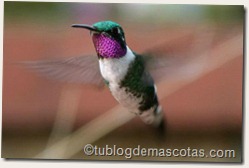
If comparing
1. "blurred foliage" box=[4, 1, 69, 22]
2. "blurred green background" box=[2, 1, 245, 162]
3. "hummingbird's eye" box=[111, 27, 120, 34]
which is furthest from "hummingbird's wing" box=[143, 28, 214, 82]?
"blurred foliage" box=[4, 1, 69, 22]

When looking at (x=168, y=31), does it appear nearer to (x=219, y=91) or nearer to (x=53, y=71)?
(x=219, y=91)

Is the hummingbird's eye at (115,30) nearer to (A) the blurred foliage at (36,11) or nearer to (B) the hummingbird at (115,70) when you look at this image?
(B) the hummingbird at (115,70)

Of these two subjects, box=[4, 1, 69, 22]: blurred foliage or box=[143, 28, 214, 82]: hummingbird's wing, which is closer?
box=[143, 28, 214, 82]: hummingbird's wing

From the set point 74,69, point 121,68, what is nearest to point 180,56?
point 121,68

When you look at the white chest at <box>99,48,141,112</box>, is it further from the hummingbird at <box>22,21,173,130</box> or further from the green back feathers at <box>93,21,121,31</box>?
the green back feathers at <box>93,21,121,31</box>

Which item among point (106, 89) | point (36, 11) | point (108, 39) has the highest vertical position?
point (36, 11)

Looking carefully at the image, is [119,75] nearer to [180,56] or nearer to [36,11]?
[180,56]
